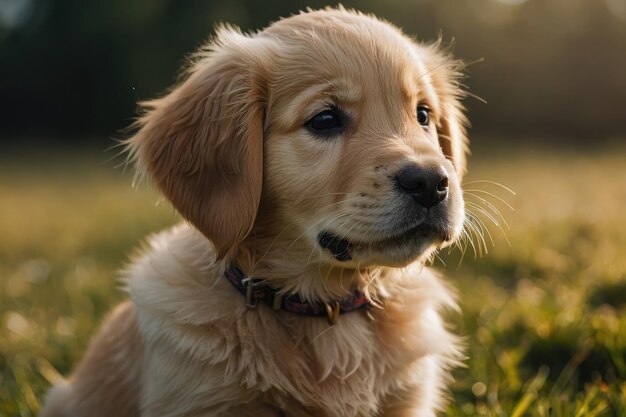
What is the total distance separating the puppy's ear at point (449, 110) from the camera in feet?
11.2

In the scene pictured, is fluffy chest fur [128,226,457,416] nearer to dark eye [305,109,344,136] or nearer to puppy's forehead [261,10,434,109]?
dark eye [305,109,344,136]

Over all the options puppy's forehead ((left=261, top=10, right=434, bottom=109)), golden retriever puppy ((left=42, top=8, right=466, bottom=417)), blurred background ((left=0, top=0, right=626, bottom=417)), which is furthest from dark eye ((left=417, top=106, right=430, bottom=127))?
blurred background ((left=0, top=0, right=626, bottom=417))

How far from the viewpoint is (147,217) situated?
848 cm

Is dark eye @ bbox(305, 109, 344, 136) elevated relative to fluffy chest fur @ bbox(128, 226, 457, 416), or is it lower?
elevated

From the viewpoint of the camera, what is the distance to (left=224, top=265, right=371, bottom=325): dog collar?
9.49 feet

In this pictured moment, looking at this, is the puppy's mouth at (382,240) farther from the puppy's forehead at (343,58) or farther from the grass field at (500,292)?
the puppy's forehead at (343,58)

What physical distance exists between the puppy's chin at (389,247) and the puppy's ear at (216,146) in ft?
1.01

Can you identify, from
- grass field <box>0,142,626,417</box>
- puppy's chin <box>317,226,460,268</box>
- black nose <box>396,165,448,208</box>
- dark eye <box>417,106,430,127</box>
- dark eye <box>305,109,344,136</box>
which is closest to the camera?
black nose <box>396,165,448,208</box>

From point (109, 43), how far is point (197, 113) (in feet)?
72.9

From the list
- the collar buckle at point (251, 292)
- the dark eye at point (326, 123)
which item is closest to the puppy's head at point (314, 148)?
the dark eye at point (326, 123)

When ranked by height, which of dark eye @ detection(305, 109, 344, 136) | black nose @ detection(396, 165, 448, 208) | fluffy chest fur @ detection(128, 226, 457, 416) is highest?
dark eye @ detection(305, 109, 344, 136)

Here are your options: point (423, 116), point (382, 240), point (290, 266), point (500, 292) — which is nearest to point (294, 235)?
point (290, 266)

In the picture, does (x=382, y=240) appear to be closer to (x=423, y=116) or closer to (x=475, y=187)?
(x=423, y=116)

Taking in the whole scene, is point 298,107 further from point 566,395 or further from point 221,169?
point 566,395
